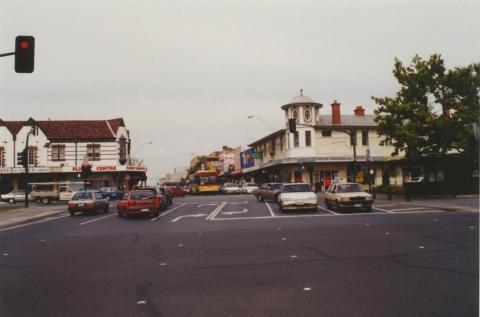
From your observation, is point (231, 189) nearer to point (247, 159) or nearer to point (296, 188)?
point (247, 159)

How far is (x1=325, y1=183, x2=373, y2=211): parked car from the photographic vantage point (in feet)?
74.5

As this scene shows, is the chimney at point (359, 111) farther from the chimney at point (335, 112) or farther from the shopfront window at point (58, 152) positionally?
the shopfront window at point (58, 152)

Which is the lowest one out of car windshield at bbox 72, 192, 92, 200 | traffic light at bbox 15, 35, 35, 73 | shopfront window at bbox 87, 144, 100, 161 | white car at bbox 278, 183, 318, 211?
white car at bbox 278, 183, 318, 211

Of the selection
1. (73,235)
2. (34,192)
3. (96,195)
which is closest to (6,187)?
(34,192)

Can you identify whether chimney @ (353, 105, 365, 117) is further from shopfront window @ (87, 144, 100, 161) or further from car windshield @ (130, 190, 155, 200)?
car windshield @ (130, 190, 155, 200)

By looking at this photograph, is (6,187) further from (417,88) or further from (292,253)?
(292,253)

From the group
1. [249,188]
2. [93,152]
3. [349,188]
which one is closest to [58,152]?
[93,152]

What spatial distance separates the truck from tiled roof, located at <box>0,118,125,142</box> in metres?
9.52

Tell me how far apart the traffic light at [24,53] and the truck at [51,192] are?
3573 centimetres

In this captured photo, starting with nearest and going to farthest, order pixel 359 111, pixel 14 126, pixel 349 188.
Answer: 1. pixel 349 188
2. pixel 14 126
3. pixel 359 111

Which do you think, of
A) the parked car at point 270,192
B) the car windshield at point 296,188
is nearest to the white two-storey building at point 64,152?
the parked car at point 270,192

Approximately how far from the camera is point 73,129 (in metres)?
55.8

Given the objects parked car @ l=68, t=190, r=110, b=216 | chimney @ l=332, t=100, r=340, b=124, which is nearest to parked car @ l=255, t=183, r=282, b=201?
parked car @ l=68, t=190, r=110, b=216

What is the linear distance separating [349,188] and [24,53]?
17.2 m
